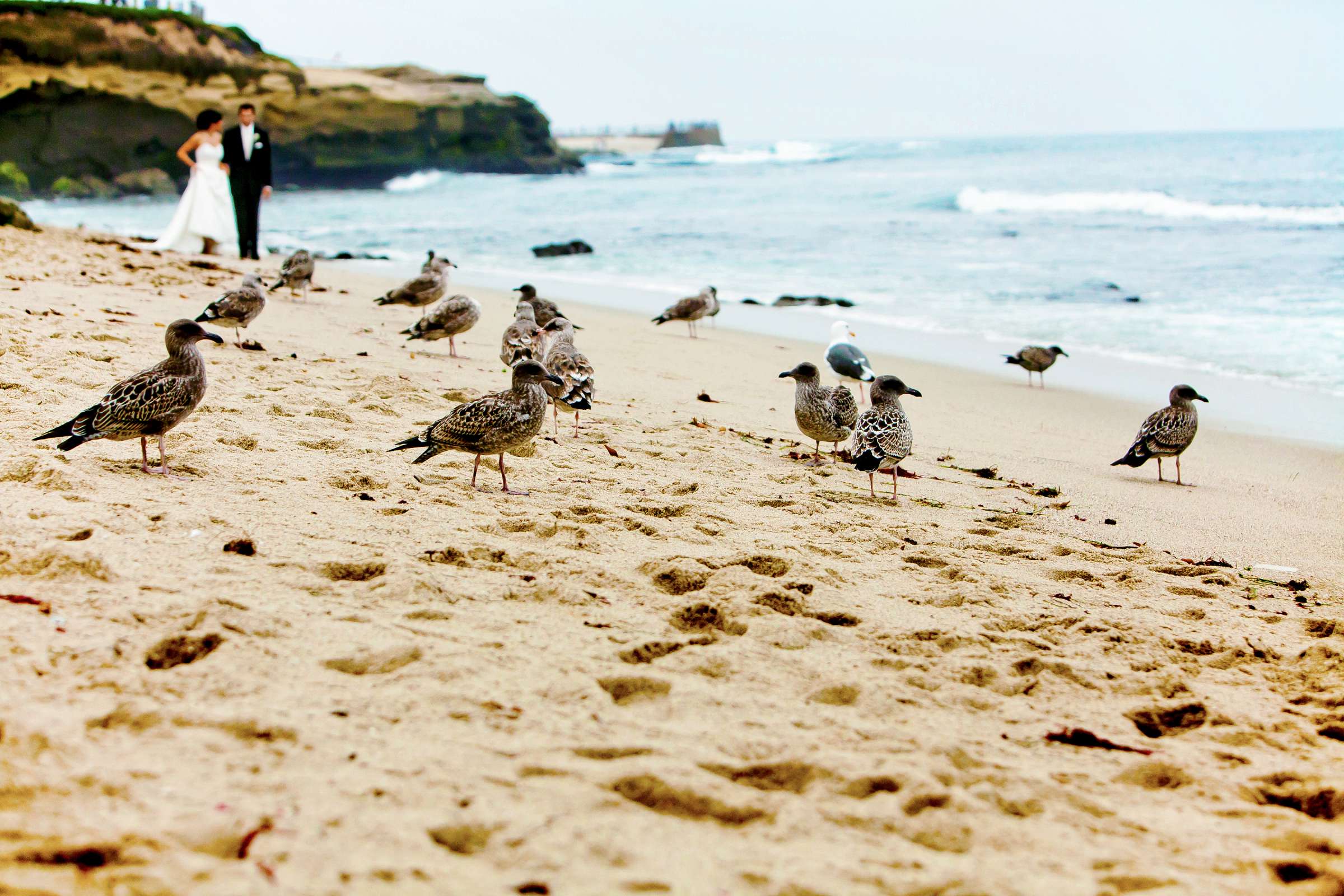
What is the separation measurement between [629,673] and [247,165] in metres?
14.5

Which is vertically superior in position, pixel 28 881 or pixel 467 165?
pixel 467 165

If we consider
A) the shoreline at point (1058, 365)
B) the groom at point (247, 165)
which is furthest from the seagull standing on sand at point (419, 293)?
the groom at point (247, 165)

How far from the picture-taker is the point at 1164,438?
7180mm

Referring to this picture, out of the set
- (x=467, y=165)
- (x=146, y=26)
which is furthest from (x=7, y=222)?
(x=467, y=165)

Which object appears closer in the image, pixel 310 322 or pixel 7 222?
pixel 310 322

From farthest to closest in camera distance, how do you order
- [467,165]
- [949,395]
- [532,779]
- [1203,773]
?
[467,165]
[949,395]
[1203,773]
[532,779]

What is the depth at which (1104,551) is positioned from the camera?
523 cm

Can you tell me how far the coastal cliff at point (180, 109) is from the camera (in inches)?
1970

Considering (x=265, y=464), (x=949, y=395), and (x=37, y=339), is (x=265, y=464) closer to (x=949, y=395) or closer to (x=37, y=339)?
(x=37, y=339)

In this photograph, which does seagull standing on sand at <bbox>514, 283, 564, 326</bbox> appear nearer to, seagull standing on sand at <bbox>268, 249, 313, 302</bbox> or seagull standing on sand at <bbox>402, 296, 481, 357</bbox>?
seagull standing on sand at <bbox>402, 296, 481, 357</bbox>

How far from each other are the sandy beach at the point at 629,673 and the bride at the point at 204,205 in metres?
10.3

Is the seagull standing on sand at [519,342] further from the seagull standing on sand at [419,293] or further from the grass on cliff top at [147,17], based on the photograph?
the grass on cliff top at [147,17]

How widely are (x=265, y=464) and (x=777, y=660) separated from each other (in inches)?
117

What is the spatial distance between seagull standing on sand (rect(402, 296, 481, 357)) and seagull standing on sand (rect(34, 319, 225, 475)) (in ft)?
13.1
